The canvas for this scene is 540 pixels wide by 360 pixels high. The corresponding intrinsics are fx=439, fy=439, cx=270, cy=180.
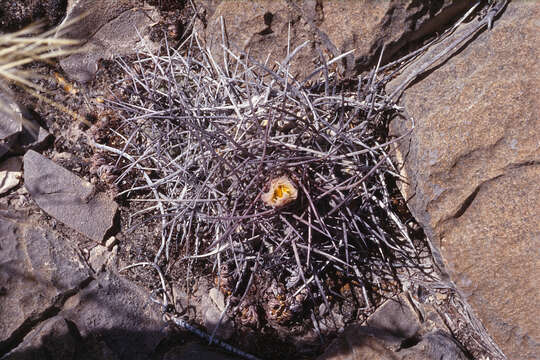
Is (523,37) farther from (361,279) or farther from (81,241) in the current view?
(81,241)

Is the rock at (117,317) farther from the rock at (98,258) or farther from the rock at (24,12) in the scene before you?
the rock at (24,12)

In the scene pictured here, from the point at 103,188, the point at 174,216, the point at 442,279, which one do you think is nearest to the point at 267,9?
the point at 174,216

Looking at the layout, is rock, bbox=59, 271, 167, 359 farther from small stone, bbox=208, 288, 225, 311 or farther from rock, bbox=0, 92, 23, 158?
rock, bbox=0, 92, 23, 158

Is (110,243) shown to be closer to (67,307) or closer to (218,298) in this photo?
(67,307)

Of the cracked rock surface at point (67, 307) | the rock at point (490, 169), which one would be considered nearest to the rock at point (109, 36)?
the cracked rock surface at point (67, 307)

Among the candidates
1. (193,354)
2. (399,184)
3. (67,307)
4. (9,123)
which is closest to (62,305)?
(67,307)

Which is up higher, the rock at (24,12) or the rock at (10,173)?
the rock at (24,12)

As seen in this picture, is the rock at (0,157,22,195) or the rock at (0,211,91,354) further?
the rock at (0,157,22,195)

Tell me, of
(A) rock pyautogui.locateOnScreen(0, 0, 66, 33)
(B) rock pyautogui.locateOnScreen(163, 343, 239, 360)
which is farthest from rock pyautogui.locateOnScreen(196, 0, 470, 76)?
(B) rock pyautogui.locateOnScreen(163, 343, 239, 360)
